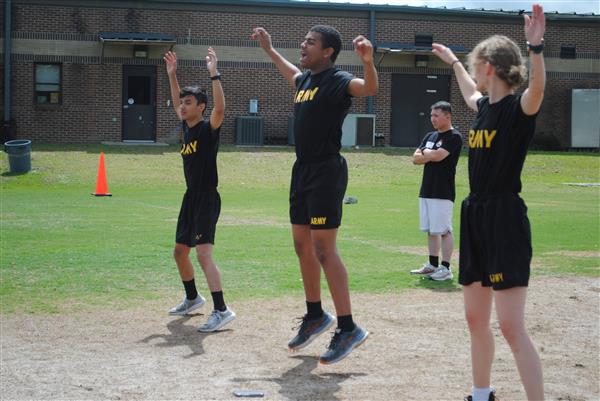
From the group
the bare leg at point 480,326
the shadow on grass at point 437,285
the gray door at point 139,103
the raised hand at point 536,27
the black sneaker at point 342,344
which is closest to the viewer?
the raised hand at point 536,27

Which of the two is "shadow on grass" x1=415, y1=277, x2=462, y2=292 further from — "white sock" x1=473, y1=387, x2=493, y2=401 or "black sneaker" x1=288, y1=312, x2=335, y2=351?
"white sock" x1=473, y1=387, x2=493, y2=401

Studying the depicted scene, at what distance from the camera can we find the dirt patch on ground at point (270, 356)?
5.94 m

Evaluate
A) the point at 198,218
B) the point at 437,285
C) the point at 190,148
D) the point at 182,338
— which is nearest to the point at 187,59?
the point at 437,285

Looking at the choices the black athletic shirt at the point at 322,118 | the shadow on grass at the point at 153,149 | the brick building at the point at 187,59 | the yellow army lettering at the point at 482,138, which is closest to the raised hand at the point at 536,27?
the yellow army lettering at the point at 482,138

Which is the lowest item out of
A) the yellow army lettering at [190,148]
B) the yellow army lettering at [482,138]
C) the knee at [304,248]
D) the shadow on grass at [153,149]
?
the knee at [304,248]

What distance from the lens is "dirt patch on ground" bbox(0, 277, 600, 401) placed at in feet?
19.5

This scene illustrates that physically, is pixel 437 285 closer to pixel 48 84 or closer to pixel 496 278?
pixel 496 278

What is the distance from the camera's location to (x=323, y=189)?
6570 mm

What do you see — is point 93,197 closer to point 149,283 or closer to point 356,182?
point 356,182

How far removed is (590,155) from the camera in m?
39.6

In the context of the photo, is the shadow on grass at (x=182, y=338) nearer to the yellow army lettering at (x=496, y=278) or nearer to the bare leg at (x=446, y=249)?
the yellow army lettering at (x=496, y=278)

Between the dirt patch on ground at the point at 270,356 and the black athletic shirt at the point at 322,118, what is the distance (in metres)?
1.68

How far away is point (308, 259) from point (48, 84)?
32.0 m

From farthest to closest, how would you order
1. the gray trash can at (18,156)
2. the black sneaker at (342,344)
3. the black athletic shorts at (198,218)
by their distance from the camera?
the gray trash can at (18,156) → the black athletic shorts at (198,218) → the black sneaker at (342,344)
